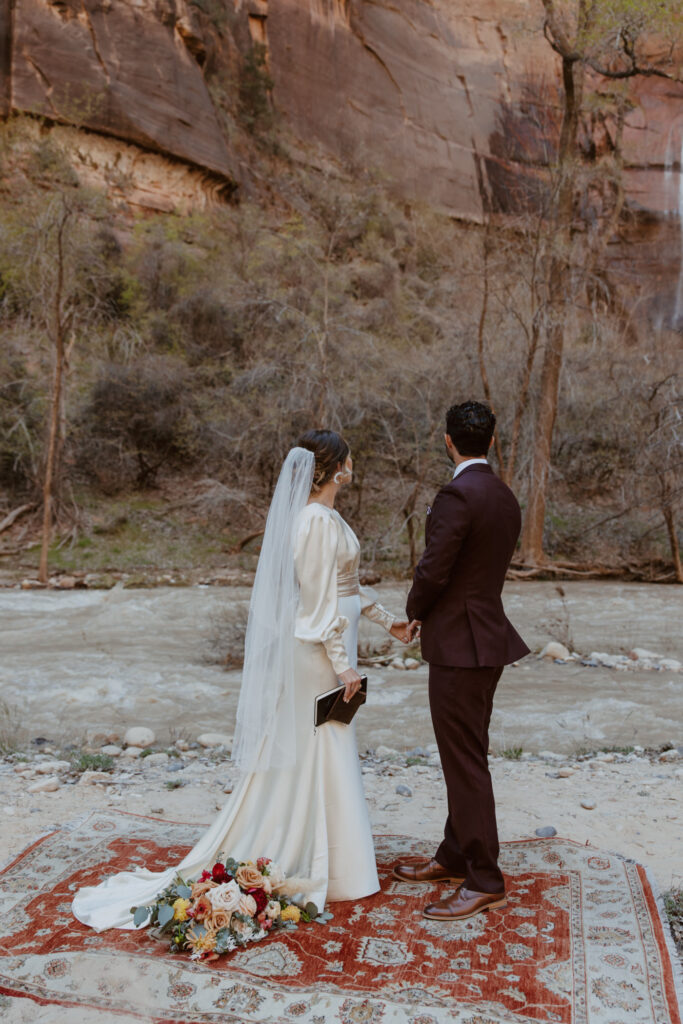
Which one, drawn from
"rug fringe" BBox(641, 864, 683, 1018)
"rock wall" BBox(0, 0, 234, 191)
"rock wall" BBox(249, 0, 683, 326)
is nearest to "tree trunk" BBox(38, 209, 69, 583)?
"rock wall" BBox(0, 0, 234, 191)

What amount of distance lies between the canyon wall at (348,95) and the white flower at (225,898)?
24.8 m

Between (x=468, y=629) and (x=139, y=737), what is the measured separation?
4579mm

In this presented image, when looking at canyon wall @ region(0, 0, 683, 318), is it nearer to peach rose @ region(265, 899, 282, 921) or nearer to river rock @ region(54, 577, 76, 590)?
river rock @ region(54, 577, 76, 590)

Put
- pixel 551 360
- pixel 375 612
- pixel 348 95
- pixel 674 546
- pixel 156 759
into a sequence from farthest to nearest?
pixel 348 95 → pixel 551 360 → pixel 674 546 → pixel 156 759 → pixel 375 612

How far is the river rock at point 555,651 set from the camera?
10172 millimetres

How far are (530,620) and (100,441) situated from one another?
12.2m

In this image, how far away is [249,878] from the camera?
10.4 feet

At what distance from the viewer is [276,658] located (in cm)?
345

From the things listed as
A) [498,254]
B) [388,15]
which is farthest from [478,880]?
[388,15]

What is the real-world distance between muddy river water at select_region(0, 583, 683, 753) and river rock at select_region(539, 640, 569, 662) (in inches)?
6.4

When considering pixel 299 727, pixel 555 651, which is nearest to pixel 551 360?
pixel 555 651

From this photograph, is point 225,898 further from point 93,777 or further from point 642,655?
point 642,655

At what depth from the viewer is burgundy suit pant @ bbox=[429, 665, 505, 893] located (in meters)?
3.28

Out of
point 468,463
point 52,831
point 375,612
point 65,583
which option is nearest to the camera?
point 468,463
